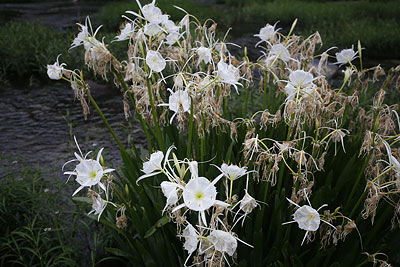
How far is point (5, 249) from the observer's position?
2.46 m

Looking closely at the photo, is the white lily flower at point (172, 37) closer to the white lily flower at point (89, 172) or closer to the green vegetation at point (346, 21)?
the white lily flower at point (89, 172)

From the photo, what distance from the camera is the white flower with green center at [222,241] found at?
1183 mm

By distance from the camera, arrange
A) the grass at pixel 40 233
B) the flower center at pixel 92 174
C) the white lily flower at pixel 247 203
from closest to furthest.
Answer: the white lily flower at pixel 247 203 < the flower center at pixel 92 174 < the grass at pixel 40 233

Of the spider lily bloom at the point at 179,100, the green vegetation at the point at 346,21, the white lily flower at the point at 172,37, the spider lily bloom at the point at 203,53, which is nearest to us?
the spider lily bloom at the point at 179,100

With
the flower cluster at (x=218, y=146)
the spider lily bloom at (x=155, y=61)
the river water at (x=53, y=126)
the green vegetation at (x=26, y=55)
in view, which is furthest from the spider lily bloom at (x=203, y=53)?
the green vegetation at (x=26, y=55)

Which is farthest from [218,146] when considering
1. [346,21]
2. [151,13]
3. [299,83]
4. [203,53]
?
[346,21]

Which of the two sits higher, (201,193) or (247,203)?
(201,193)

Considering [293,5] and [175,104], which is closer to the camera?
[175,104]

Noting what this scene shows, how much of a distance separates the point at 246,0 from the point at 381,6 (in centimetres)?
507

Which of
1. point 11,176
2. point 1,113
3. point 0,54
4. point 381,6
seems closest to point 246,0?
point 381,6

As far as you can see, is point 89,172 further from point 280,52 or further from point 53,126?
point 53,126

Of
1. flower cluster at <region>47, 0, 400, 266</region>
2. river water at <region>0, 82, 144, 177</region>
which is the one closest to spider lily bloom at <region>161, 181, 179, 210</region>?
flower cluster at <region>47, 0, 400, 266</region>

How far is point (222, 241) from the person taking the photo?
3.96 feet

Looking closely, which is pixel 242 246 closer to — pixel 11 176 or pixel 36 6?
Result: pixel 11 176
